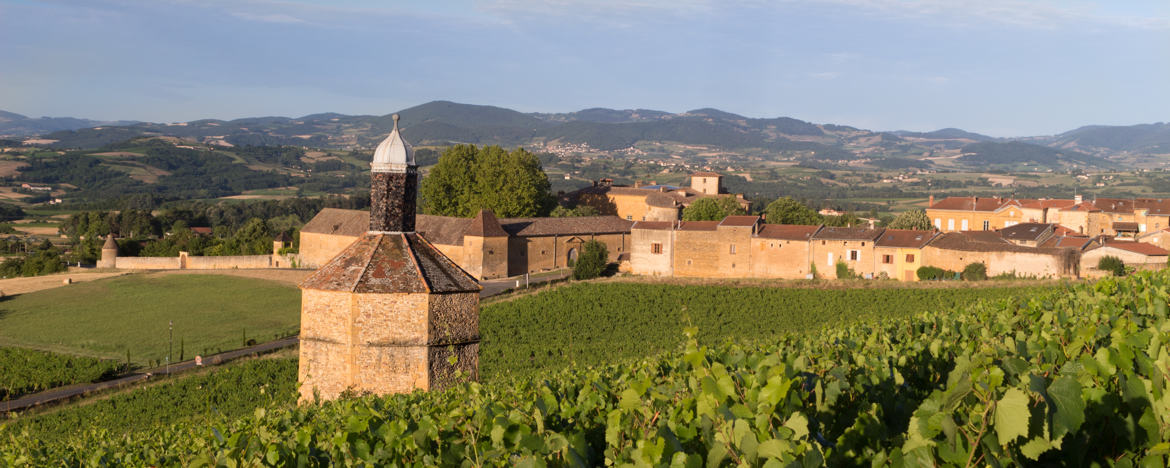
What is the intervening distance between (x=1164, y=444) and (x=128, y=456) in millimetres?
8749

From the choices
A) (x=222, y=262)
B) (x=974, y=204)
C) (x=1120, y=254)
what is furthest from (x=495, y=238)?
(x=974, y=204)

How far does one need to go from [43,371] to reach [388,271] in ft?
73.6

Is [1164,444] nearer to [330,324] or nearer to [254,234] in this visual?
[330,324]

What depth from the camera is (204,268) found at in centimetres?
6631

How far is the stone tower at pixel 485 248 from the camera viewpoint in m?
55.1

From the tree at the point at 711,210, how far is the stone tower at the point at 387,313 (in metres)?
51.5

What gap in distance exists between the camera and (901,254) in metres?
48.1

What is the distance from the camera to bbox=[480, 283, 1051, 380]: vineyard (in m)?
34.2

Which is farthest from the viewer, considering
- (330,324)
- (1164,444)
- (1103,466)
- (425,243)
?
(425,243)

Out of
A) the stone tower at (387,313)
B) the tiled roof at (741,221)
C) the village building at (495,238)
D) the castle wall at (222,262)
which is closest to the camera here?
the stone tower at (387,313)

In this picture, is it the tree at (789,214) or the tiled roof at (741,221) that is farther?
the tree at (789,214)

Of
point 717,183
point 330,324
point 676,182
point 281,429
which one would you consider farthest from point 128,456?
point 676,182

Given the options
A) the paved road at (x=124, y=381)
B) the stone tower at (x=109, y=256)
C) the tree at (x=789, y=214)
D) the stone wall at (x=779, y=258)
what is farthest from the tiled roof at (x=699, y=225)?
the stone tower at (x=109, y=256)

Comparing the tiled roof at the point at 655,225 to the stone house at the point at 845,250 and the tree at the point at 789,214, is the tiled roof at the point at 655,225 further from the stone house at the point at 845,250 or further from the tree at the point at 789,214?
the tree at the point at 789,214
